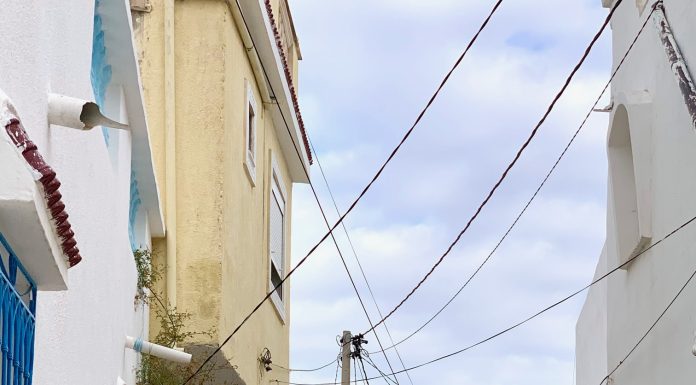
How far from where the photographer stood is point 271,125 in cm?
1525

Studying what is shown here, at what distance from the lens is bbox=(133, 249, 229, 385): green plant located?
34.3 ft

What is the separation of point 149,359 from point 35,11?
19.9 ft

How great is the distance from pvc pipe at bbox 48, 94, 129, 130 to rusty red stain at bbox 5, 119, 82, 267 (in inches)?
19.4

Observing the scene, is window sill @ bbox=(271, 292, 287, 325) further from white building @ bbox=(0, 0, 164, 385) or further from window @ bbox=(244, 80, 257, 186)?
white building @ bbox=(0, 0, 164, 385)

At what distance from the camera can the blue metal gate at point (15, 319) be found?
474cm

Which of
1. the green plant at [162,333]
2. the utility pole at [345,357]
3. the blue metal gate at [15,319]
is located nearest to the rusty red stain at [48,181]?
the blue metal gate at [15,319]

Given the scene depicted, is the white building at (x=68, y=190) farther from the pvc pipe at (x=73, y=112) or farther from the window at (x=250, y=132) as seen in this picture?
the window at (x=250, y=132)

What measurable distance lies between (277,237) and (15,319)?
1091 centimetres

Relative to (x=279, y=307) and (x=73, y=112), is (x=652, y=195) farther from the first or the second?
(x=279, y=307)

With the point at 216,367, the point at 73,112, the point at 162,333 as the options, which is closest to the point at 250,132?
the point at 216,367

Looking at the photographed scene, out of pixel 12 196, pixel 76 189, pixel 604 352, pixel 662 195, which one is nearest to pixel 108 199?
pixel 76 189

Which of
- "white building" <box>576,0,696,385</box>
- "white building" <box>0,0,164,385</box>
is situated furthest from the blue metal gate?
"white building" <box>576,0,696,385</box>

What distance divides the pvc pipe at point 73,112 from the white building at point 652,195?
4.39 m

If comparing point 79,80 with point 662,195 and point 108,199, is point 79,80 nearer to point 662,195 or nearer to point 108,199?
point 108,199
